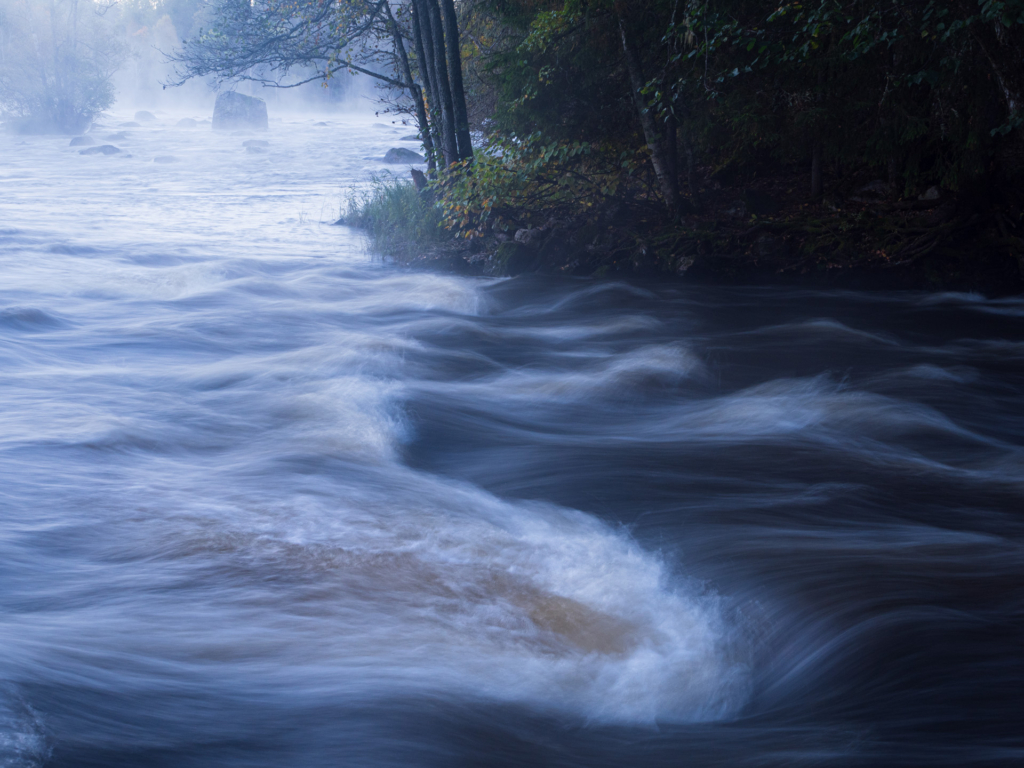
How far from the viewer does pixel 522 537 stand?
12.0 feet

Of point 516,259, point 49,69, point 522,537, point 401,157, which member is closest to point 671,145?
point 516,259

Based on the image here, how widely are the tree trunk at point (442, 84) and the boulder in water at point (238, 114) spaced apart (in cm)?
3469

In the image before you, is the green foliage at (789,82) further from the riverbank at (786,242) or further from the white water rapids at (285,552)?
the white water rapids at (285,552)

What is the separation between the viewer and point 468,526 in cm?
373

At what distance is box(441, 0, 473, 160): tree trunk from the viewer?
11055 mm

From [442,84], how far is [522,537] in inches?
369

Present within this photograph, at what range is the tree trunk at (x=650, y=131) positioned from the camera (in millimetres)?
8562

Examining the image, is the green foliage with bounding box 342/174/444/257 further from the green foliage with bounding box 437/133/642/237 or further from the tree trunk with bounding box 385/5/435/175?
the green foliage with bounding box 437/133/642/237

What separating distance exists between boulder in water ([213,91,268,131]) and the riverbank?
36948 mm

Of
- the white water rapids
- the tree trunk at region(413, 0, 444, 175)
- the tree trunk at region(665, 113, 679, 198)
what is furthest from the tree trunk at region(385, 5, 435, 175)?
the white water rapids

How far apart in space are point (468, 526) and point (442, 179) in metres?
7.61

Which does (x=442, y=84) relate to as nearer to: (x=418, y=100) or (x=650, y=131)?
(x=418, y=100)

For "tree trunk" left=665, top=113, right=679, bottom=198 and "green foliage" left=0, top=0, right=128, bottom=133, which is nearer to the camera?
"tree trunk" left=665, top=113, right=679, bottom=198

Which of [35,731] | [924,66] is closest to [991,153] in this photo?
[924,66]
